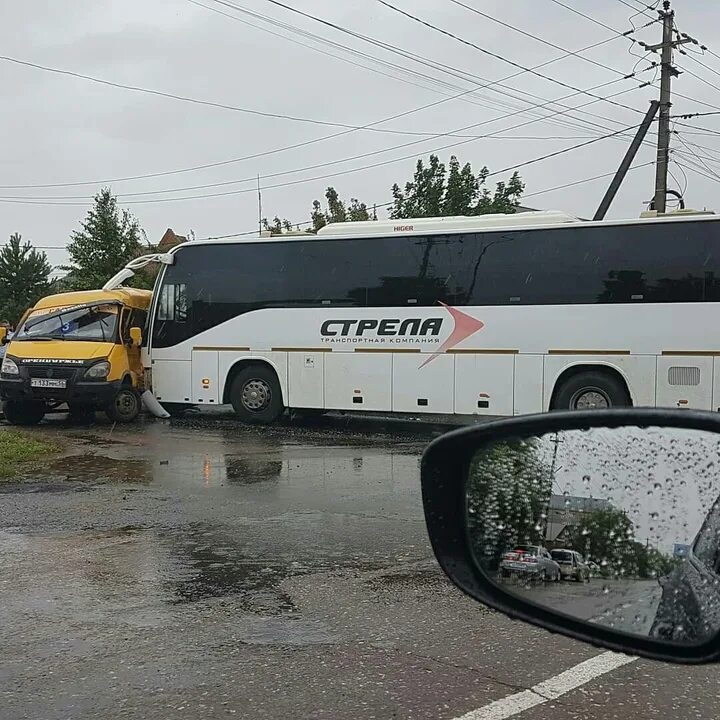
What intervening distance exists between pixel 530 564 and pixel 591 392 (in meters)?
12.8

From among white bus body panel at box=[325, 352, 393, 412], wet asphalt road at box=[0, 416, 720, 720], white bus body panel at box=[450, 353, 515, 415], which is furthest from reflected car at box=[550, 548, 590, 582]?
white bus body panel at box=[325, 352, 393, 412]

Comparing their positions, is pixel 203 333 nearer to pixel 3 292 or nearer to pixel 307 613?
pixel 307 613

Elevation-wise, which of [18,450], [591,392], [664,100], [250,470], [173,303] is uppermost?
[664,100]

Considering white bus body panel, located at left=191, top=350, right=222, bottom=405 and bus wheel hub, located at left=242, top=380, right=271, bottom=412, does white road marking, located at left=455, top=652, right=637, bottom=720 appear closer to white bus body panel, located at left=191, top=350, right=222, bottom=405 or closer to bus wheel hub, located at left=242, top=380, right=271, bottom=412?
bus wheel hub, located at left=242, top=380, right=271, bottom=412

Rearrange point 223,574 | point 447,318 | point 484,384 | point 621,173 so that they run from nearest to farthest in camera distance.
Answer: point 223,574
point 484,384
point 447,318
point 621,173

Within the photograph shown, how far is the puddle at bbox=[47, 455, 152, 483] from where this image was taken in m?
10.7

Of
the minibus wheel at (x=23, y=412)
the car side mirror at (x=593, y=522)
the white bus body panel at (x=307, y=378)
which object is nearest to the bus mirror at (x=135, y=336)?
the minibus wheel at (x=23, y=412)

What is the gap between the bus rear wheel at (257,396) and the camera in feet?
55.1

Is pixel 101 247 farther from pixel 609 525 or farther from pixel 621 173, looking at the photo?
pixel 609 525

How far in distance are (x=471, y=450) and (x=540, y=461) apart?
0.16 meters

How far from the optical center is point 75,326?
16859 mm

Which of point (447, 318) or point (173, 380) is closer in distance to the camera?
point (447, 318)

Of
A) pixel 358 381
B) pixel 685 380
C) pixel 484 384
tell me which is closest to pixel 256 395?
pixel 358 381

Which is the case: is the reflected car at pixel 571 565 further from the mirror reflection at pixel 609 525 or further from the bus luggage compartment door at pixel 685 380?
the bus luggage compartment door at pixel 685 380
